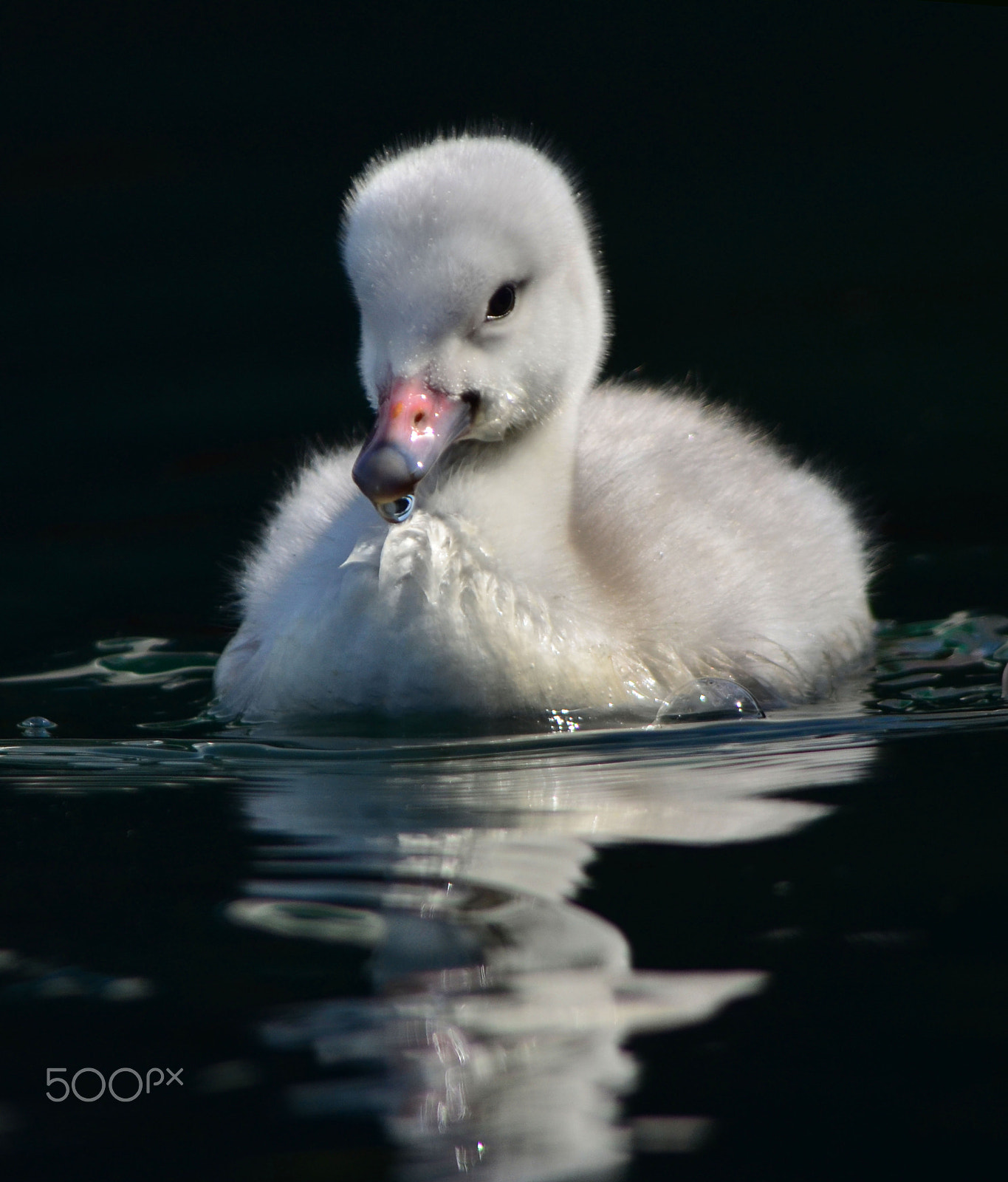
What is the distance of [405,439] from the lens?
3270mm

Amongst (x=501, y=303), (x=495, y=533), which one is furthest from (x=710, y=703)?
(x=501, y=303)

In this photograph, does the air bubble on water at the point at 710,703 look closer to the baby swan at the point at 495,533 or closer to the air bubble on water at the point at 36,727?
the baby swan at the point at 495,533

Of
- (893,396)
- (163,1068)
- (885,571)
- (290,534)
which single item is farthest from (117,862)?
(893,396)

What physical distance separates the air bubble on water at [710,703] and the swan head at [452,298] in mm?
617

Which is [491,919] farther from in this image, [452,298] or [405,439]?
[452,298]

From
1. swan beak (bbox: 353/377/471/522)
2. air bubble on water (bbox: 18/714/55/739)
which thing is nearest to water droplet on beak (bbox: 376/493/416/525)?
swan beak (bbox: 353/377/471/522)

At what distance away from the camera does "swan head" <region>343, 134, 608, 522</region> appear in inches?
132

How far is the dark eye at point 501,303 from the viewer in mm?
3539

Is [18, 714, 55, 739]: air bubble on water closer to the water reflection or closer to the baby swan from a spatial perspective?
the baby swan

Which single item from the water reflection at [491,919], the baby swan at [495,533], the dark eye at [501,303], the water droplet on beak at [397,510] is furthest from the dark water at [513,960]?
the dark eye at [501,303]

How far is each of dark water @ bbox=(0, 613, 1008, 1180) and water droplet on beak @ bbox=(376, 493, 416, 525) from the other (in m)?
0.42

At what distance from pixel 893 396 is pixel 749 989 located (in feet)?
15.3

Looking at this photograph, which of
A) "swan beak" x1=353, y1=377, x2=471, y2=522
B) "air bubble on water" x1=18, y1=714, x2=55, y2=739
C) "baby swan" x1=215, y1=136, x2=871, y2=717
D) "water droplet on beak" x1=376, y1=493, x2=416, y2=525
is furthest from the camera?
"air bubble on water" x1=18, y1=714, x2=55, y2=739

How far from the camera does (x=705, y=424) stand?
4551 mm
